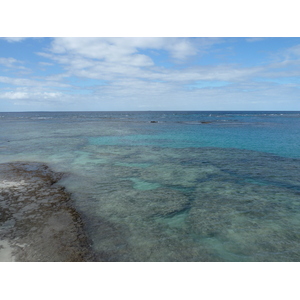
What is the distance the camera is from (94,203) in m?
9.93

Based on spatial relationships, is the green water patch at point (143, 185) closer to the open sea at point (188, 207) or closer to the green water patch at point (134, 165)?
the open sea at point (188, 207)

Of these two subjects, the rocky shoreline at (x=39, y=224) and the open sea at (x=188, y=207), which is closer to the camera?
the rocky shoreline at (x=39, y=224)

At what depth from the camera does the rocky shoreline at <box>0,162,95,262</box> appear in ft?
20.7

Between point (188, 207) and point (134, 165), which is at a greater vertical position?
point (134, 165)

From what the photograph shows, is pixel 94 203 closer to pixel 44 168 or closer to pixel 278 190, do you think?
pixel 44 168

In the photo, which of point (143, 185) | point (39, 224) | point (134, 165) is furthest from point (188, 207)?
point (134, 165)

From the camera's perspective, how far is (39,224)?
312 inches

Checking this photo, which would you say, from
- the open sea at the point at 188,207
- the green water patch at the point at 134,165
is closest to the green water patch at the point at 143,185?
the open sea at the point at 188,207

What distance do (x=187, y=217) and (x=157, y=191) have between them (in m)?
3.02

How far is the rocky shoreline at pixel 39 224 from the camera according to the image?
6.30 meters

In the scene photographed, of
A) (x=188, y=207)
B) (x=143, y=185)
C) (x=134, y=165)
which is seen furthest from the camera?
(x=134, y=165)

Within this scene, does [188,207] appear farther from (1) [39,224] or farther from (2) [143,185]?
(1) [39,224]

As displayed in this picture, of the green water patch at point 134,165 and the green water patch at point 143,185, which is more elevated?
the green water patch at point 134,165

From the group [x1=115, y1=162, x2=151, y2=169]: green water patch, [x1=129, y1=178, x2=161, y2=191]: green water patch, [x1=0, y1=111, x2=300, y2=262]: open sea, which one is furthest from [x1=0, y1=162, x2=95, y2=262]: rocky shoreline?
[x1=115, y1=162, x2=151, y2=169]: green water patch
